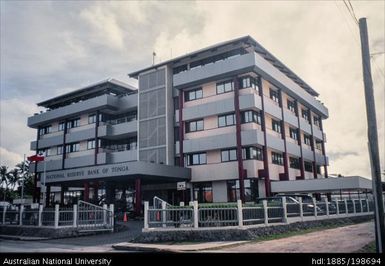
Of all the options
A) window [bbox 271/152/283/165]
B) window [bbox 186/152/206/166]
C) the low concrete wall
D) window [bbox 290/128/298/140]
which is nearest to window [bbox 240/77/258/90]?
window [bbox 271/152/283/165]

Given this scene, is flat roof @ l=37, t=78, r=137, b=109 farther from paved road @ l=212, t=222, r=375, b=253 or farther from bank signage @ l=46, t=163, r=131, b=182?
paved road @ l=212, t=222, r=375, b=253

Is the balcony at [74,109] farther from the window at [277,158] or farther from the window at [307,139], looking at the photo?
the window at [307,139]

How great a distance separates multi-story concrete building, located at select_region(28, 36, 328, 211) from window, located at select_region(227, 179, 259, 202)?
0.10 metres

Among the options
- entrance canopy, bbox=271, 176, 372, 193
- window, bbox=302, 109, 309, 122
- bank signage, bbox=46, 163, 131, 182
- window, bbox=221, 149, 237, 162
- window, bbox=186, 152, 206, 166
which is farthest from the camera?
window, bbox=302, 109, 309, 122

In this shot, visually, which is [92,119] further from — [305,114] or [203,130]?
[305,114]

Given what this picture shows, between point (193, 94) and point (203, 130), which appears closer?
point (203, 130)

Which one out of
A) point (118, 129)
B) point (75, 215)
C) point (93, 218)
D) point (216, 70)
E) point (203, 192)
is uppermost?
point (216, 70)

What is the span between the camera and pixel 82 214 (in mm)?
23844

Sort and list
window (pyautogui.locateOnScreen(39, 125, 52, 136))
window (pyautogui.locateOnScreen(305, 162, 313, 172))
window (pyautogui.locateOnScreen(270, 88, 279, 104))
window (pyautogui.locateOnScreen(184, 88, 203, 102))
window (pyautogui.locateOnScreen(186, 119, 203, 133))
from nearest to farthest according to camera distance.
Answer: window (pyautogui.locateOnScreen(186, 119, 203, 133))
window (pyautogui.locateOnScreen(184, 88, 203, 102))
window (pyautogui.locateOnScreen(270, 88, 279, 104))
window (pyautogui.locateOnScreen(305, 162, 313, 172))
window (pyautogui.locateOnScreen(39, 125, 52, 136))

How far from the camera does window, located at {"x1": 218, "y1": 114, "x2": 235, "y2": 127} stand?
37750mm

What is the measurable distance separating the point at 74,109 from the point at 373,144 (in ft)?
145

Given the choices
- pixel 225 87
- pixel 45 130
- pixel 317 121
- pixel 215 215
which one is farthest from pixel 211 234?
pixel 45 130

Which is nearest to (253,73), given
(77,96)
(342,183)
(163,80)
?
(163,80)

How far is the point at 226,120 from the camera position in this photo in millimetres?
38094
